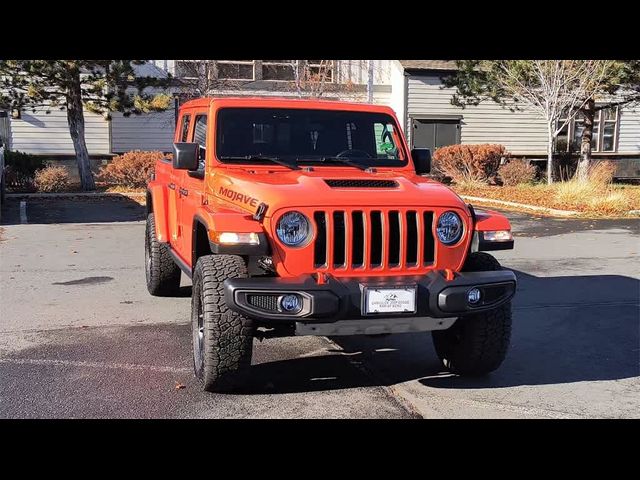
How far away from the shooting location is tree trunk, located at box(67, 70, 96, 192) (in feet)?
61.8

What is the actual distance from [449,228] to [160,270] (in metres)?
3.70

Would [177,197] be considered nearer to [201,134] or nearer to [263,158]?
[201,134]

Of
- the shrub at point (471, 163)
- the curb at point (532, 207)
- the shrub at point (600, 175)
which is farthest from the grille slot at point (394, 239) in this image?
the shrub at point (471, 163)

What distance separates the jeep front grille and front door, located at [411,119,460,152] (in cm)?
2116

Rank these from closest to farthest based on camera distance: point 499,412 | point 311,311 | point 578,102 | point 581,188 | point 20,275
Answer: point 311,311
point 499,412
point 20,275
point 581,188
point 578,102

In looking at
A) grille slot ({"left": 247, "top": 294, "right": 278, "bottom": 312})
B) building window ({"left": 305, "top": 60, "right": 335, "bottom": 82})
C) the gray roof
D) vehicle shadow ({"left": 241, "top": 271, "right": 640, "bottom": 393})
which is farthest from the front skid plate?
the gray roof

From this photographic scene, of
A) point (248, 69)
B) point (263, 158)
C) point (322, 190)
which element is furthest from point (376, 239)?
point (248, 69)

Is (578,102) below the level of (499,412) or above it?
above

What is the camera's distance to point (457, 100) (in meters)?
23.5

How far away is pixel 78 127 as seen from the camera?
19.7m

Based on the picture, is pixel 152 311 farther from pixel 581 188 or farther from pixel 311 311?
pixel 581 188

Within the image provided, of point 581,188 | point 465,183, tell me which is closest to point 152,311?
point 581,188

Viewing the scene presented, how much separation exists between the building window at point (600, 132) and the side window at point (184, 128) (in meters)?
22.8
